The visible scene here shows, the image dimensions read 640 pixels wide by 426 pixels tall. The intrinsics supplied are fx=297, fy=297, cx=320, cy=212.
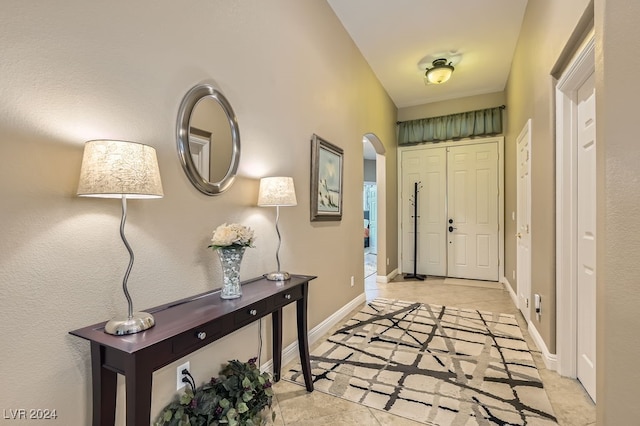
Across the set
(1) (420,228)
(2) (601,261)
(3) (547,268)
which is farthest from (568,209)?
(1) (420,228)

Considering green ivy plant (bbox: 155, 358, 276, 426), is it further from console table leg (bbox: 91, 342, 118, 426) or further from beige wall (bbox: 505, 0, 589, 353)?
beige wall (bbox: 505, 0, 589, 353)

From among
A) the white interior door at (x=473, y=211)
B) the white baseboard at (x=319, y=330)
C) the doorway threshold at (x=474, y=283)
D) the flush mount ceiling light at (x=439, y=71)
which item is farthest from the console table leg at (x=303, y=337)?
the white interior door at (x=473, y=211)

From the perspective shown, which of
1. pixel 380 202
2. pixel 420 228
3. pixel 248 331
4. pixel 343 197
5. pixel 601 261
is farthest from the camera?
pixel 420 228

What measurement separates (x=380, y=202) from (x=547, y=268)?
2918 mm

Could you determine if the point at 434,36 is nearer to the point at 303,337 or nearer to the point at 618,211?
the point at 618,211

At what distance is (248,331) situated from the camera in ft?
6.39

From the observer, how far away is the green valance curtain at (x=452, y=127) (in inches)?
192

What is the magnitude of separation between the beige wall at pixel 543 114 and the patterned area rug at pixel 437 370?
1.42 ft

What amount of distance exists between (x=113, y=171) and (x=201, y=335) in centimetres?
72

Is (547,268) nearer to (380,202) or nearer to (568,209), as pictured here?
(568,209)

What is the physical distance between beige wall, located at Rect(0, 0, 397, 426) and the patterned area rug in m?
0.57

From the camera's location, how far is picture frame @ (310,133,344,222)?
8.86ft

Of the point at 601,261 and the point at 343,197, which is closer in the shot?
the point at 601,261
